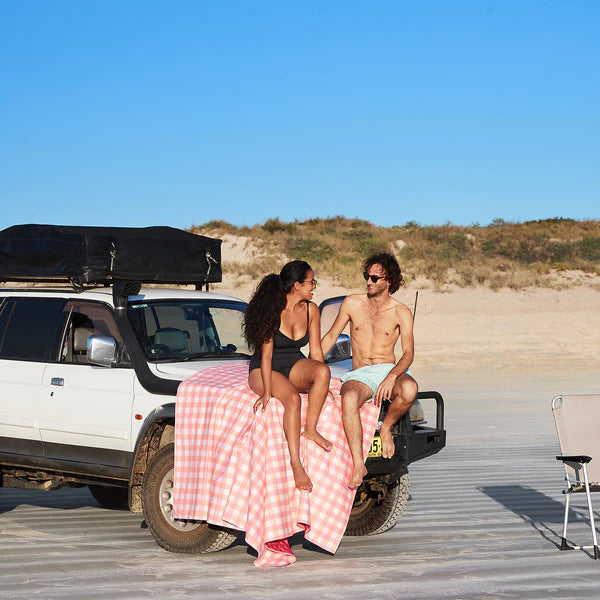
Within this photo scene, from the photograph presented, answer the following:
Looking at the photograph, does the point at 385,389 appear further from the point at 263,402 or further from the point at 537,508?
the point at 537,508

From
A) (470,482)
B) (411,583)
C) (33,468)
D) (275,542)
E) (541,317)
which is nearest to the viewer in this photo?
(411,583)

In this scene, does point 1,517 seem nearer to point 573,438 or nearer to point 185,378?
point 185,378

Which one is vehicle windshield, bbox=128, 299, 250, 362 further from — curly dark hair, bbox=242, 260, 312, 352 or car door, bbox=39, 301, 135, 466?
curly dark hair, bbox=242, 260, 312, 352

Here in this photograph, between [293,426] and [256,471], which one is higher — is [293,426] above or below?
above

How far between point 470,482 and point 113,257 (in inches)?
159

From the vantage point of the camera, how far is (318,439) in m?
7.39

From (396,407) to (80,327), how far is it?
2.83 metres

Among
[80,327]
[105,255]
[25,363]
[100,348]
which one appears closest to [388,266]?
[100,348]

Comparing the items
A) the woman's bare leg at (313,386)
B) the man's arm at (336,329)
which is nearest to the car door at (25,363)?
the man's arm at (336,329)

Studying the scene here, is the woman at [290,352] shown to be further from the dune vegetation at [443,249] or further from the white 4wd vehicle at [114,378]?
the dune vegetation at [443,249]

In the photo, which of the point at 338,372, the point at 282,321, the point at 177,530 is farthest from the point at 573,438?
the point at 177,530

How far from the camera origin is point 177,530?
7.78 metres

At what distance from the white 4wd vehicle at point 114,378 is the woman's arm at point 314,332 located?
75 cm

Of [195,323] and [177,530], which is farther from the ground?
[195,323]
